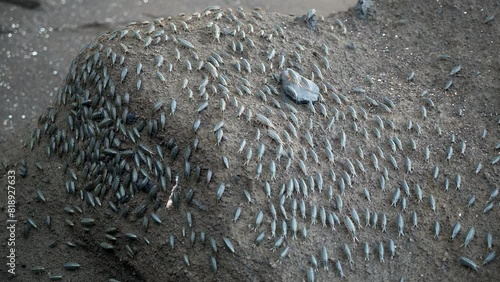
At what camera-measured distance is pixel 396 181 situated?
530 centimetres

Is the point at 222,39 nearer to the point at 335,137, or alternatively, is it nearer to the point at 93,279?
the point at 335,137

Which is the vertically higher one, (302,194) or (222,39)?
(222,39)

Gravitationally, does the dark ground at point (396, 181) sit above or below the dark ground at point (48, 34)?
above

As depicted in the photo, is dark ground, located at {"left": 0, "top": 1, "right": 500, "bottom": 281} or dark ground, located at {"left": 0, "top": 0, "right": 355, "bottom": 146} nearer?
dark ground, located at {"left": 0, "top": 1, "right": 500, "bottom": 281}

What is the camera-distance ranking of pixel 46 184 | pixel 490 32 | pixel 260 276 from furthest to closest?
pixel 490 32
pixel 46 184
pixel 260 276

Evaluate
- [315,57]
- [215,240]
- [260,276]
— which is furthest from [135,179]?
[315,57]

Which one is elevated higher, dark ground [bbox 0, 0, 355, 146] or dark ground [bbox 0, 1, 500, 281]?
dark ground [bbox 0, 1, 500, 281]

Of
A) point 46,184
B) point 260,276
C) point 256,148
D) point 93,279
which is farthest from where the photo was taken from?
point 46,184

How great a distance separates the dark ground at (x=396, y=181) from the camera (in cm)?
497

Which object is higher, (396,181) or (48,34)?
(396,181)

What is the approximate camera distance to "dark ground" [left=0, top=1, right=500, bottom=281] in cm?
497

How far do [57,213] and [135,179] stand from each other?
93 centimetres

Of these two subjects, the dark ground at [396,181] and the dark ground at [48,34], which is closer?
the dark ground at [396,181]

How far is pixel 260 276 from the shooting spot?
189 inches
